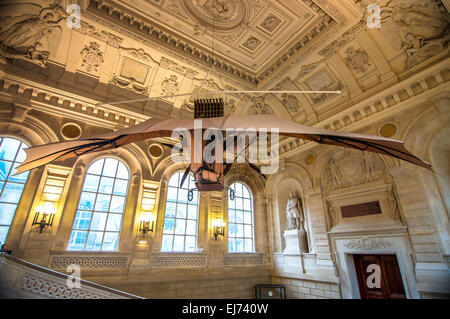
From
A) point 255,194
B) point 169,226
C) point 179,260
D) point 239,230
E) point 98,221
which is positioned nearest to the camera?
point 98,221

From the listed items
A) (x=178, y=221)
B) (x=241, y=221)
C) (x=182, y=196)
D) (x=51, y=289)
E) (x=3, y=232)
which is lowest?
(x=51, y=289)

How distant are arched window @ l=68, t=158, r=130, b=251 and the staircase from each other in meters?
2.35

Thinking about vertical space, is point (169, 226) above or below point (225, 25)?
below

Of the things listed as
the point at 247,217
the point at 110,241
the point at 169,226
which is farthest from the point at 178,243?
the point at 247,217

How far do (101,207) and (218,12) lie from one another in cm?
694

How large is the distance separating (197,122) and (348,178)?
22.0ft

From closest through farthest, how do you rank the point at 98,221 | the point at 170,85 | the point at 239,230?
the point at 98,221
the point at 170,85
the point at 239,230

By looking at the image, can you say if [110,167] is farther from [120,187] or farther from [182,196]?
[182,196]

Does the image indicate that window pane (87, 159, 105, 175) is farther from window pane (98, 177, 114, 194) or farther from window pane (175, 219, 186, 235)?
window pane (175, 219, 186, 235)

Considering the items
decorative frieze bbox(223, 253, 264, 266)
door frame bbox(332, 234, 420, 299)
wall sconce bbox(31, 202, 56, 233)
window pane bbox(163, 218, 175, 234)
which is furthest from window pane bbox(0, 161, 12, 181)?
door frame bbox(332, 234, 420, 299)

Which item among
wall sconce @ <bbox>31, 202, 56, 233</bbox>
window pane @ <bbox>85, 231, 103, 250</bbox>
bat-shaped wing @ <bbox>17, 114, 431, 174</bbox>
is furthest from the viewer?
window pane @ <bbox>85, 231, 103, 250</bbox>

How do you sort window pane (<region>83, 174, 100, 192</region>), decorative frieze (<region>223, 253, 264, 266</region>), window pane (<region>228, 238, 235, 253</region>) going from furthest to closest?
1. window pane (<region>228, 238, 235, 253</region>)
2. decorative frieze (<region>223, 253, 264, 266</region>)
3. window pane (<region>83, 174, 100, 192</region>)

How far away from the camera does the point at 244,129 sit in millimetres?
2561

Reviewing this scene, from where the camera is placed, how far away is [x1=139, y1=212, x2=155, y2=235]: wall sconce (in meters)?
A: 7.34
